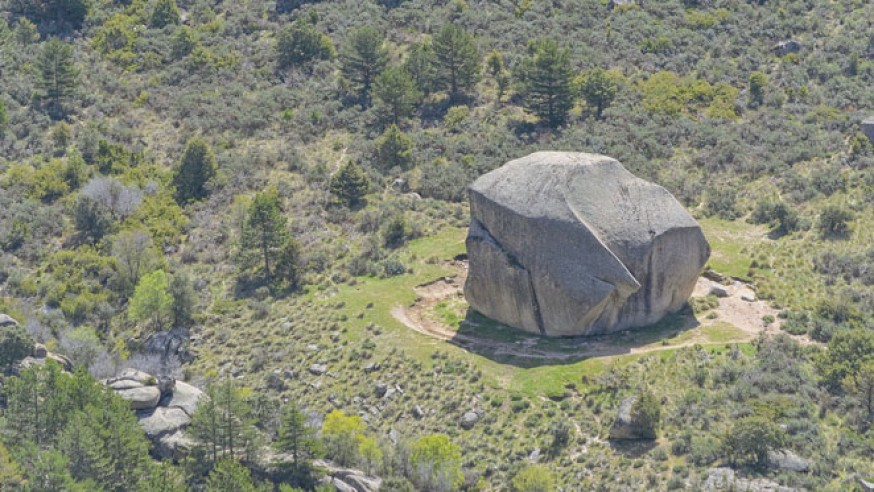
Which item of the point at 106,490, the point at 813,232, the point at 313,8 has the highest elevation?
the point at 313,8

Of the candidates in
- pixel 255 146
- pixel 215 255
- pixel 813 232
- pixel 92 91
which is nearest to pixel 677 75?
pixel 813 232

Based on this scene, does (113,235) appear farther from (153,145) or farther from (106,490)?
(106,490)

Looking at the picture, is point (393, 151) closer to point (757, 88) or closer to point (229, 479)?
point (757, 88)

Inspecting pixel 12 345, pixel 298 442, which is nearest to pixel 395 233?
pixel 298 442

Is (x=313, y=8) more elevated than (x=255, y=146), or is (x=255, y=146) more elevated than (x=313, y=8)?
(x=313, y=8)

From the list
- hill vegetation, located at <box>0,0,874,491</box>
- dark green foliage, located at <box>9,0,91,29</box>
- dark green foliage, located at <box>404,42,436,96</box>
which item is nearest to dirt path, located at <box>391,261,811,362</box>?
hill vegetation, located at <box>0,0,874,491</box>

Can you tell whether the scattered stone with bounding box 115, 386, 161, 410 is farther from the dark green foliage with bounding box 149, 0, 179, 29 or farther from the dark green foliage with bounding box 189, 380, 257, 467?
the dark green foliage with bounding box 149, 0, 179, 29

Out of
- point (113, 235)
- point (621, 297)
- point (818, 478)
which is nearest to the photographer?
point (818, 478)
